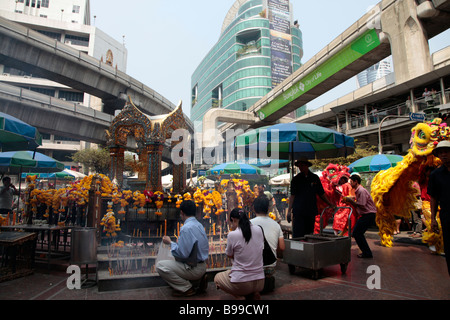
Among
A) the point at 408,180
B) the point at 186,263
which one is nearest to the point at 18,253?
the point at 186,263

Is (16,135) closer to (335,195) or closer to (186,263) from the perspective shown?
(186,263)

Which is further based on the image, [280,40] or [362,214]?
[280,40]

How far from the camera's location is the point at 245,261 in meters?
3.06

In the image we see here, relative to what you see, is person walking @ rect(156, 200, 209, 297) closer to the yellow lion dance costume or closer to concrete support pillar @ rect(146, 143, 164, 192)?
concrete support pillar @ rect(146, 143, 164, 192)

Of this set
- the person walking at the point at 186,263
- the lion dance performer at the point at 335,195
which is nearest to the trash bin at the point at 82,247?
the person walking at the point at 186,263

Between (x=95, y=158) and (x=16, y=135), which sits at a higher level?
(x=95, y=158)

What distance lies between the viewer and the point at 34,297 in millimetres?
3596

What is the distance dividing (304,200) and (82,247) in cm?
375

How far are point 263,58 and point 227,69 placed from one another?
1195 cm

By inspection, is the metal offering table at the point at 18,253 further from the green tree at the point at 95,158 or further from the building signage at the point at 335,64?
the green tree at the point at 95,158

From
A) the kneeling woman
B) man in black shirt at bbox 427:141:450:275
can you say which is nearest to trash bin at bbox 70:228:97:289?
the kneeling woman

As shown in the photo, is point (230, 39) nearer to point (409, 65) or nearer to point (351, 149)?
point (409, 65)

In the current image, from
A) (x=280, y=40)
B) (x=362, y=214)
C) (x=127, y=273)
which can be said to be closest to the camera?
(x=127, y=273)

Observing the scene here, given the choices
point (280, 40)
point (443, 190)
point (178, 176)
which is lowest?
point (443, 190)
